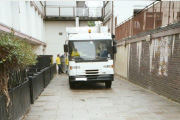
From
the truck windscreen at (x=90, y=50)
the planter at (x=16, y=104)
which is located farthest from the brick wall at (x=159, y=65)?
the planter at (x=16, y=104)

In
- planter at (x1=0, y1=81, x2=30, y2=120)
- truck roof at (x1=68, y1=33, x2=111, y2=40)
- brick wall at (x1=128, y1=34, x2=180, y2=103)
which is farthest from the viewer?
truck roof at (x1=68, y1=33, x2=111, y2=40)

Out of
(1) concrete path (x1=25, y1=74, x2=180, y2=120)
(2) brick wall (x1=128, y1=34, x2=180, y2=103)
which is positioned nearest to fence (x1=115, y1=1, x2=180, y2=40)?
(2) brick wall (x1=128, y1=34, x2=180, y2=103)

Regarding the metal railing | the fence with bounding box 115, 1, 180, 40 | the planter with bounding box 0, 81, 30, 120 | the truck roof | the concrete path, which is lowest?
the concrete path

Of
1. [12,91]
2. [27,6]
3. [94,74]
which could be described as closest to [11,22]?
[27,6]

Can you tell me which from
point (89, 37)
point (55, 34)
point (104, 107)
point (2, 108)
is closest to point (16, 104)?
point (2, 108)

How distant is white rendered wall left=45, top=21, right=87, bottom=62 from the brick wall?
1281 cm

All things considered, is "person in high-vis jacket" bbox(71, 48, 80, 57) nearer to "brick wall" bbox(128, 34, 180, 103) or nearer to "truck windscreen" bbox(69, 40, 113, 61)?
"truck windscreen" bbox(69, 40, 113, 61)

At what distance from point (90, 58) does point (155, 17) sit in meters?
3.72

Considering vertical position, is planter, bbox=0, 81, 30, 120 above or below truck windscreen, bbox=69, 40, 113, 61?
below

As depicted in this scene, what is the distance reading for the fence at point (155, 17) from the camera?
7378mm

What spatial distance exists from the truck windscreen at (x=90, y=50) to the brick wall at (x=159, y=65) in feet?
6.26

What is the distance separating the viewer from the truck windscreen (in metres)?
9.32

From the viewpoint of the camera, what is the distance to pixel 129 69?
39.9 ft

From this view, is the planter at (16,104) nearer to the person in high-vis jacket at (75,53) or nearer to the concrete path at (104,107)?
the concrete path at (104,107)
